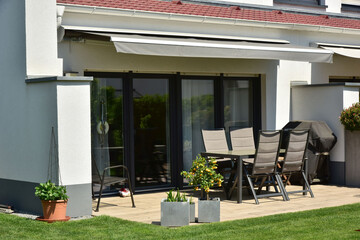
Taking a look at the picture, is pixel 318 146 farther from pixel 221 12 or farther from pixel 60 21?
pixel 60 21

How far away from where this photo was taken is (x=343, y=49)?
14.0 metres

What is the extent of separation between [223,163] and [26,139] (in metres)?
3.86

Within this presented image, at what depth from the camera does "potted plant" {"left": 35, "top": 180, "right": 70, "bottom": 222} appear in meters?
8.70

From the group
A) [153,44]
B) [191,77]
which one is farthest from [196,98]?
[153,44]

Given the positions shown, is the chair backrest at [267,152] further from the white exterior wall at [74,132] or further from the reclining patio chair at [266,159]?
the white exterior wall at [74,132]

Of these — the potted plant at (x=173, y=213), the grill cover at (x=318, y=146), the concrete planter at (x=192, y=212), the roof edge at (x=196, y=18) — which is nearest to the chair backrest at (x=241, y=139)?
the grill cover at (x=318, y=146)

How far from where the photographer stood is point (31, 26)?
962cm

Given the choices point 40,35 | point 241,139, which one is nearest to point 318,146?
point 241,139

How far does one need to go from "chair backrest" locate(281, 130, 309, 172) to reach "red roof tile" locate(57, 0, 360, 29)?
3.36 m

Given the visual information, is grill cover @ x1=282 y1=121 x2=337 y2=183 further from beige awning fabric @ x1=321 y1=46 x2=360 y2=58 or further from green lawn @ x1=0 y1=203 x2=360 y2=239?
green lawn @ x1=0 y1=203 x2=360 y2=239

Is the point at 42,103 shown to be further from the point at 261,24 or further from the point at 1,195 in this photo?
the point at 261,24

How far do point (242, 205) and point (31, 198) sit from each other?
11.1 ft

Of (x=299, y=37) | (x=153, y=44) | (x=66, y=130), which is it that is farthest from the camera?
(x=299, y=37)

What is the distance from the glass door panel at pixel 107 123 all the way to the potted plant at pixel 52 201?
2748 millimetres
